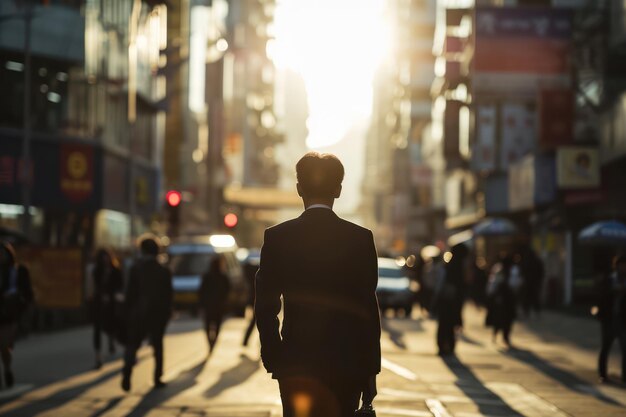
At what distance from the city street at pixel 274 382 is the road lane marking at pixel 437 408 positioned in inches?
0.8

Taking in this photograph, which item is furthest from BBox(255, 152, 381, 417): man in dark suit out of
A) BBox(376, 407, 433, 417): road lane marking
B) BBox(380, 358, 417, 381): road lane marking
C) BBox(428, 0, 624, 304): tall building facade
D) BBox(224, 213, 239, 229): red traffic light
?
BBox(224, 213, 239, 229): red traffic light

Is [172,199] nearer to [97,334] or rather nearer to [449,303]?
[449,303]

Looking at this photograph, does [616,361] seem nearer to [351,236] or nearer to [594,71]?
[351,236]

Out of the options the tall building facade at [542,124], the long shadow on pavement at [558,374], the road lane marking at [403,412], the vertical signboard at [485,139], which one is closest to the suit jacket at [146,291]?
the road lane marking at [403,412]

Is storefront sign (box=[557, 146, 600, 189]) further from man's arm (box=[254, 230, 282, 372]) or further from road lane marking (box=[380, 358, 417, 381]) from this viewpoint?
man's arm (box=[254, 230, 282, 372])

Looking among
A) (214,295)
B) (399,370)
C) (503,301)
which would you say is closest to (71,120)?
(503,301)

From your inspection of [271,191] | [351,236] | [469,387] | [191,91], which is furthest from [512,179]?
A: [271,191]

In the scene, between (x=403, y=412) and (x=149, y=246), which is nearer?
(x=403, y=412)

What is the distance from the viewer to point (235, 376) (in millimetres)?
18422

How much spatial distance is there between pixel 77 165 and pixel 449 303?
27.1 metres

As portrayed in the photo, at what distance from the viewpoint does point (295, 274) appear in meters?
6.07

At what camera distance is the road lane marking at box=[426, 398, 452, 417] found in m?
13.4

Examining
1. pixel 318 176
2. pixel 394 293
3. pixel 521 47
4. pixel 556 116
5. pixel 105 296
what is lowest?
pixel 394 293

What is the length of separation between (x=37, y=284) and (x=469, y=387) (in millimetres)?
14313
